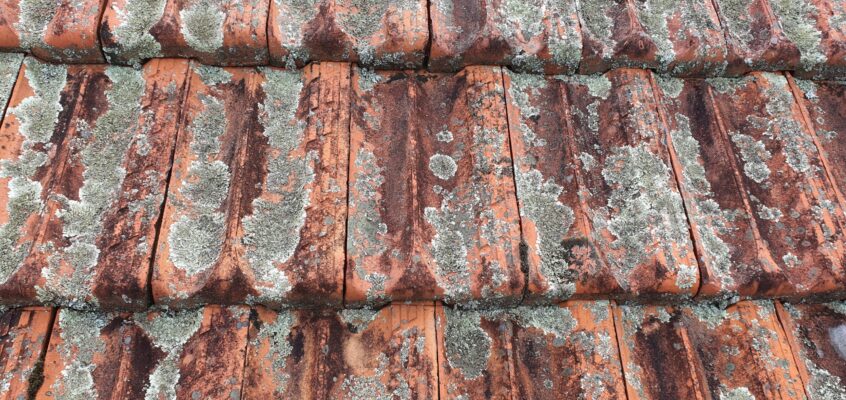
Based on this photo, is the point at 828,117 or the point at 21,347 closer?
the point at 21,347

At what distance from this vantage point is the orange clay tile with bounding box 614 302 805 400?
1.30m

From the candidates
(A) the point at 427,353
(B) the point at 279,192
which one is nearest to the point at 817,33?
(A) the point at 427,353

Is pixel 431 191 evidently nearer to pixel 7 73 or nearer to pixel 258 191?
pixel 258 191

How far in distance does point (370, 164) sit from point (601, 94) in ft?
2.29

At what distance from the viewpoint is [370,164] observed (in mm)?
1446

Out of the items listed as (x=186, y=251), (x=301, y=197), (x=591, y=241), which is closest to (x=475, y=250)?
(x=591, y=241)

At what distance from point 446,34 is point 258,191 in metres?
0.67

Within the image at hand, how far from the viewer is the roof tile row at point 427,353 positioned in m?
1.24

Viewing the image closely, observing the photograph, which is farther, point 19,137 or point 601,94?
point 601,94

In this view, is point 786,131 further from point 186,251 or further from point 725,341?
point 186,251

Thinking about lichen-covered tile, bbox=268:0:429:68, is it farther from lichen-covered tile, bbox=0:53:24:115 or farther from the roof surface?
lichen-covered tile, bbox=0:53:24:115

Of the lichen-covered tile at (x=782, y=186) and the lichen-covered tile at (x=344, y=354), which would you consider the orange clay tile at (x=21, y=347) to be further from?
the lichen-covered tile at (x=782, y=186)

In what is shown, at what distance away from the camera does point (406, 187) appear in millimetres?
1427

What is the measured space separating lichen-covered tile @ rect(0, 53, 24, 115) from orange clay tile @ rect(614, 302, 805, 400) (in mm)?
1615
